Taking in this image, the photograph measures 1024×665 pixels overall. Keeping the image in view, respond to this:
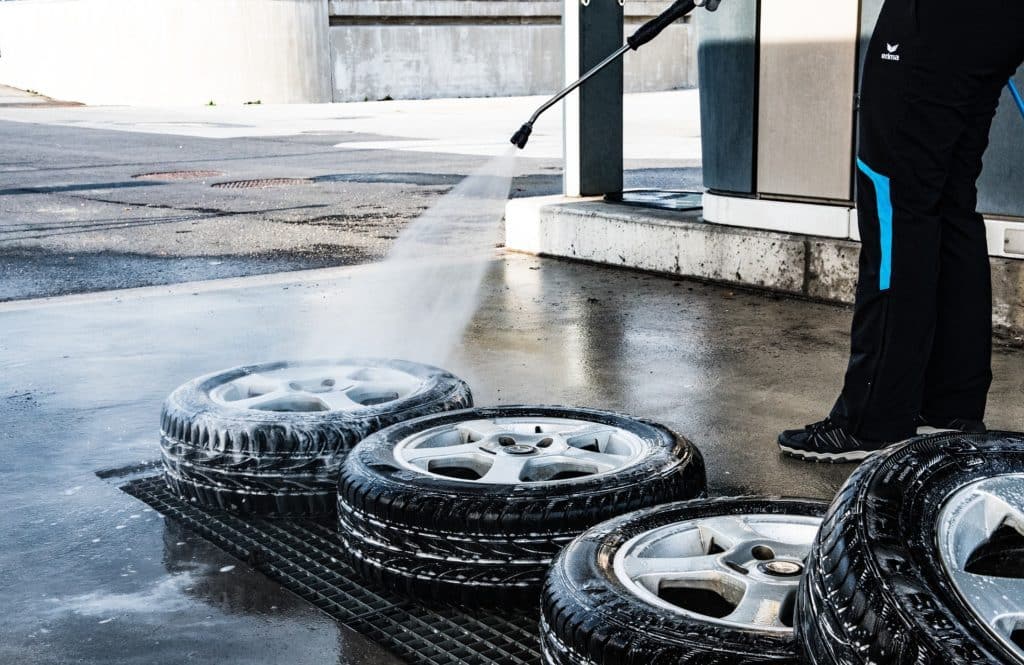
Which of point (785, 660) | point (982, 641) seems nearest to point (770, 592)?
point (785, 660)

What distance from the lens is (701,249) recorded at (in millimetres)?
6738

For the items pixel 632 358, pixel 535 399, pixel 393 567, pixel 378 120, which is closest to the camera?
pixel 393 567

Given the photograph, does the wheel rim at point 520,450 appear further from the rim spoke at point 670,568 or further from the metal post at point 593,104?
the metal post at point 593,104

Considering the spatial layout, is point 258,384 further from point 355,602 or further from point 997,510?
point 997,510

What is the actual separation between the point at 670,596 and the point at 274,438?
4.17 ft

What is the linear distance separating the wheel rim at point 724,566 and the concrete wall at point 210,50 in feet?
102

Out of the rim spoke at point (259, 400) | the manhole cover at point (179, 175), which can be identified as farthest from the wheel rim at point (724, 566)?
the manhole cover at point (179, 175)

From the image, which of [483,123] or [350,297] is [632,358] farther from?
[483,123]

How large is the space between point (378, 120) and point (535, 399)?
66.8ft

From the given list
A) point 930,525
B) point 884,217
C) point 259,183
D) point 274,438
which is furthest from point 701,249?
point 259,183

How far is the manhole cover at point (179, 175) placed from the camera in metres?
13.5

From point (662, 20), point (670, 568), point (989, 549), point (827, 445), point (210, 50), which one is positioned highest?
point (210, 50)

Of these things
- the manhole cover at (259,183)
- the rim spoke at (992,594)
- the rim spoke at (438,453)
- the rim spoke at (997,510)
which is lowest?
the rim spoke at (438,453)

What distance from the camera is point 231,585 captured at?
290cm
